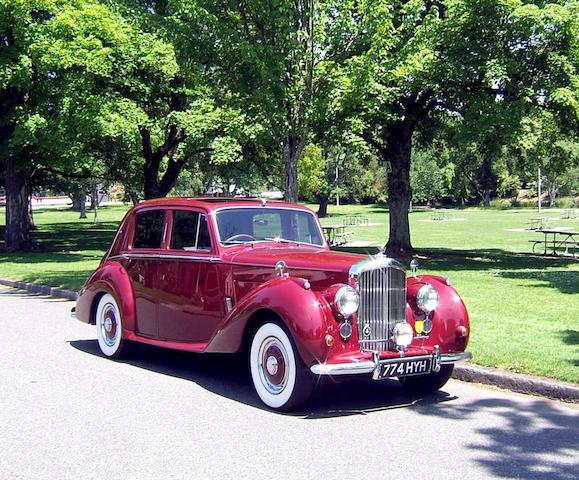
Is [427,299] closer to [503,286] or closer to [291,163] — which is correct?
[291,163]

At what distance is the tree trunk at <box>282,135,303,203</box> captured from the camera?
1275cm

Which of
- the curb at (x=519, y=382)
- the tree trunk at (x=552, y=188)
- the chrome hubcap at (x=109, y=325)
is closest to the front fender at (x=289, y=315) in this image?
the chrome hubcap at (x=109, y=325)

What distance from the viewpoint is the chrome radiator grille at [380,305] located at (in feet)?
20.0

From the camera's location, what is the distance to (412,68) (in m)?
16.2

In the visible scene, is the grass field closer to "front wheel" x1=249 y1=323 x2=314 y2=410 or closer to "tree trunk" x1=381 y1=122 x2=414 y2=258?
"tree trunk" x1=381 y1=122 x2=414 y2=258

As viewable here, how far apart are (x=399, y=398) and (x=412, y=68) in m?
11.2

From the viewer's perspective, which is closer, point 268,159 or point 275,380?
point 275,380

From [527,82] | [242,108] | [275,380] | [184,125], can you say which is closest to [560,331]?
[275,380]

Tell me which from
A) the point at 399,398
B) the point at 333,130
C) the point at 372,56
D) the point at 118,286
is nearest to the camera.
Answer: the point at 399,398

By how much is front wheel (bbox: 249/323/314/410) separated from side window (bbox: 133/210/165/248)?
217 centimetres

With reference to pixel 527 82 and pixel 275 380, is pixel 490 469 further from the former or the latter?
pixel 527 82

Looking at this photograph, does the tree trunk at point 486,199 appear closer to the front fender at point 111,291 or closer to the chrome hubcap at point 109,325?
the front fender at point 111,291

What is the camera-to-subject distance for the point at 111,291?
824 cm

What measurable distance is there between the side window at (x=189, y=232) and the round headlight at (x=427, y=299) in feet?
7.37
